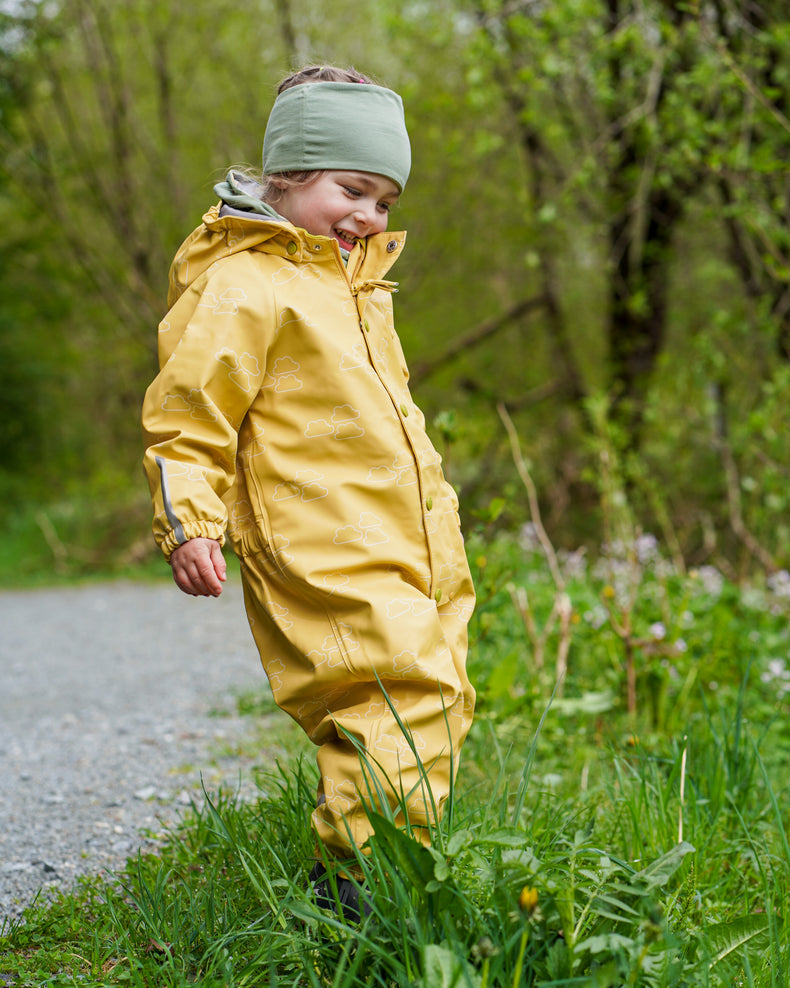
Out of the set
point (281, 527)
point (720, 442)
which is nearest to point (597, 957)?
point (281, 527)

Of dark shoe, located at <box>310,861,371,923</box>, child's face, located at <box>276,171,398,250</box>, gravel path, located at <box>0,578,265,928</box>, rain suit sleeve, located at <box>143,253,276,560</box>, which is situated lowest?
gravel path, located at <box>0,578,265,928</box>

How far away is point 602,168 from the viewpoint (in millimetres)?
6535

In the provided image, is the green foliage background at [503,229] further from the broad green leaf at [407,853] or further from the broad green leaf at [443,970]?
the broad green leaf at [443,970]

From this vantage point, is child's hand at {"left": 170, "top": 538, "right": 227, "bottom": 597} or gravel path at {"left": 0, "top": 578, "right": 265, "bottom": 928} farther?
gravel path at {"left": 0, "top": 578, "right": 265, "bottom": 928}

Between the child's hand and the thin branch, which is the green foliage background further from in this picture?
the child's hand

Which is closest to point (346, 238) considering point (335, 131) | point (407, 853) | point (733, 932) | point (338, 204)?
point (338, 204)

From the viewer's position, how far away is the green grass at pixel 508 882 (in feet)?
4.50

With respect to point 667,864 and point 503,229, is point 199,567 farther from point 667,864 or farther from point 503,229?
point 503,229

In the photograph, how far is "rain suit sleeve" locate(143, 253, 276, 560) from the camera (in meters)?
1.59

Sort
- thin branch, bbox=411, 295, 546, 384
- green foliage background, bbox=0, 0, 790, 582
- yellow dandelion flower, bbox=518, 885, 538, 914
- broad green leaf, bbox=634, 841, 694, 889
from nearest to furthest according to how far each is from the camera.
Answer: yellow dandelion flower, bbox=518, 885, 538, 914, broad green leaf, bbox=634, 841, 694, 889, green foliage background, bbox=0, 0, 790, 582, thin branch, bbox=411, 295, 546, 384

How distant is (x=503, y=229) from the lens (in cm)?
973

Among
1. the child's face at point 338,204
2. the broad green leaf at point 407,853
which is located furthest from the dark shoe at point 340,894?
the child's face at point 338,204

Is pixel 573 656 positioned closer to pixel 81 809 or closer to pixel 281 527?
pixel 81 809

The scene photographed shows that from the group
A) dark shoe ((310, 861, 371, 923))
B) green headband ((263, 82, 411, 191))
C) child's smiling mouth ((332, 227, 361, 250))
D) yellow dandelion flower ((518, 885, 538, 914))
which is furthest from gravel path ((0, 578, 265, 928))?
green headband ((263, 82, 411, 191))
